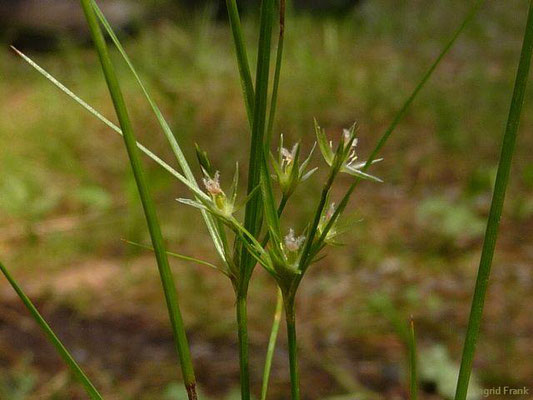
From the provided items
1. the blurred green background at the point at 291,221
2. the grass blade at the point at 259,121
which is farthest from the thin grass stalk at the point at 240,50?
the blurred green background at the point at 291,221

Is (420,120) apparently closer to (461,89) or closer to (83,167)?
(461,89)

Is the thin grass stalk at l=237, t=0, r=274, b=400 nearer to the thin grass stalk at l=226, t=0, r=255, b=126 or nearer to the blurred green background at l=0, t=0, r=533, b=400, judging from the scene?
the thin grass stalk at l=226, t=0, r=255, b=126

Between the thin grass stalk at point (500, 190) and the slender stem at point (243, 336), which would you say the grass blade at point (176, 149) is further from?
the thin grass stalk at point (500, 190)

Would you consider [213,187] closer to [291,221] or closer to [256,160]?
[256,160]

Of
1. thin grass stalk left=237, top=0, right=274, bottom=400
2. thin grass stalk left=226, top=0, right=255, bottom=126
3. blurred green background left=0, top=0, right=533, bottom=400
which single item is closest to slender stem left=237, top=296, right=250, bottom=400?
thin grass stalk left=237, top=0, right=274, bottom=400

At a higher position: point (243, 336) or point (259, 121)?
point (259, 121)

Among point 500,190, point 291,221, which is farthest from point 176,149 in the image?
point 291,221
